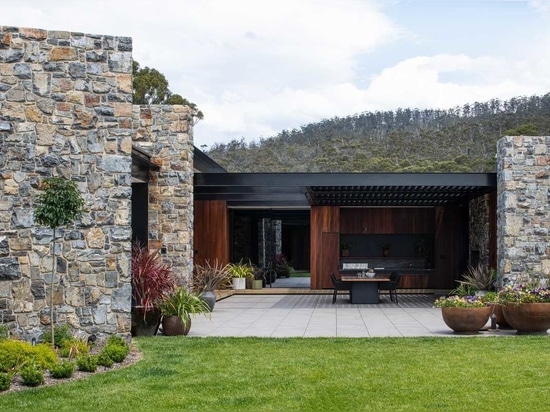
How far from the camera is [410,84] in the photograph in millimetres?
44438

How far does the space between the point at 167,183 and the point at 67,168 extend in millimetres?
5383

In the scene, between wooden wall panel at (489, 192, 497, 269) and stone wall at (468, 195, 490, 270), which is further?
stone wall at (468, 195, 490, 270)

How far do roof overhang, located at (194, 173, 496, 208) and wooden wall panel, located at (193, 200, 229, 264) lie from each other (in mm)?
323

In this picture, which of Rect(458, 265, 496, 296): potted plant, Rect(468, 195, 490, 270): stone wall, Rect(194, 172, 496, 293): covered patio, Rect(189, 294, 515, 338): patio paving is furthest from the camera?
Rect(468, 195, 490, 270): stone wall

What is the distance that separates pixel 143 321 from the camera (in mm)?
11250

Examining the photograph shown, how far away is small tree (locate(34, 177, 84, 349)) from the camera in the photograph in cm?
867

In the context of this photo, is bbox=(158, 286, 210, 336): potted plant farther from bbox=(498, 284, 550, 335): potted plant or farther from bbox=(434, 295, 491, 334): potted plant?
bbox=(498, 284, 550, 335): potted plant

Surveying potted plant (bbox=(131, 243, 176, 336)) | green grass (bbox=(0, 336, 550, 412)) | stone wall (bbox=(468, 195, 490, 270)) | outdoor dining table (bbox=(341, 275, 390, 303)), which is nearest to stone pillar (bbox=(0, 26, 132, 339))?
green grass (bbox=(0, 336, 550, 412))

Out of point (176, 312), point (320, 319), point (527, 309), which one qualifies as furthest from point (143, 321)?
point (527, 309)

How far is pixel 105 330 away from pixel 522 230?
9511 millimetres

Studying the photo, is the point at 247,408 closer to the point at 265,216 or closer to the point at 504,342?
the point at 504,342

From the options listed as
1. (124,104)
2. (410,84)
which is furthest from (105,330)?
(410,84)

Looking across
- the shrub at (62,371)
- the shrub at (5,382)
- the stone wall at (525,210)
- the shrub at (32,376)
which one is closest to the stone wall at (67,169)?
the shrub at (62,371)

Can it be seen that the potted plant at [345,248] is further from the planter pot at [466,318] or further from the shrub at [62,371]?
the shrub at [62,371]
